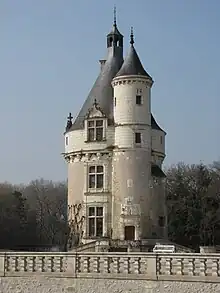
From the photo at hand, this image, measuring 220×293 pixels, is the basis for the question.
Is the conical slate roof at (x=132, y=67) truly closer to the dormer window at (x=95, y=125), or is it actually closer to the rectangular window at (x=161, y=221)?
the dormer window at (x=95, y=125)

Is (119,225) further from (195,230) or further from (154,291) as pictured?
(154,291)

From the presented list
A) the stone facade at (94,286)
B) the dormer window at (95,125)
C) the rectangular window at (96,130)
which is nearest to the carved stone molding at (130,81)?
the dormer window at (95,125)

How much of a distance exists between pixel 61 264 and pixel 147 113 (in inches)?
694

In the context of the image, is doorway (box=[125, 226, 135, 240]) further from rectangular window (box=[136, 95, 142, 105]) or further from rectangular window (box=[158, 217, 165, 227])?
rectangular window (box=[136, 95, 142, 105])

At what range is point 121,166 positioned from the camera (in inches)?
1350

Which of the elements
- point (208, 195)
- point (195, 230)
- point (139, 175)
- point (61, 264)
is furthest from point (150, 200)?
point (61, 264)

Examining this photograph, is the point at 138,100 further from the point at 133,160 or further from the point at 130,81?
the point at 133,160

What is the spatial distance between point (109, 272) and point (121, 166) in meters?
16.8

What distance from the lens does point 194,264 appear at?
54.6 ft

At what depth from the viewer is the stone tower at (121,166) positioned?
33875mm

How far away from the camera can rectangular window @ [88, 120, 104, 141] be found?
35.3 meters

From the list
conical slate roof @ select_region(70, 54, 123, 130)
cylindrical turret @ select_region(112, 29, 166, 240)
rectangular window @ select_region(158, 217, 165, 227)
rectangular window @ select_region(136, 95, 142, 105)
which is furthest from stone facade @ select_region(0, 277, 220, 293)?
conical slate roof @ select_region(70, 54, 123, 130)

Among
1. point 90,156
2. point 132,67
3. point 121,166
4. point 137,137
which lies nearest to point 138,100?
point 132,67

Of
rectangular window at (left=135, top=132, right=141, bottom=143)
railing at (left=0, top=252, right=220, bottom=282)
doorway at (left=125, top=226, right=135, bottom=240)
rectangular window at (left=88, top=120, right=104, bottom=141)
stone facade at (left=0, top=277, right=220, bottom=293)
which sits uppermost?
rectangular window at (left=88, top=120, right=104, bottom=141)
